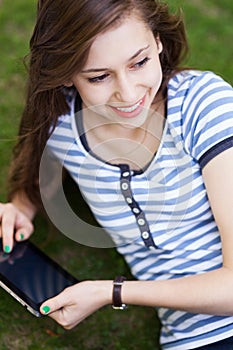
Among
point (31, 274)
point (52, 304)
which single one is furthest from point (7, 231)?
point (52, 304)

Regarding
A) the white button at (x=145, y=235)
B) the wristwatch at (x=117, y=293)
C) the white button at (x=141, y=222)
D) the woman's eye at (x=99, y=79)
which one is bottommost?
the wristwatch at (x=117, y=293)

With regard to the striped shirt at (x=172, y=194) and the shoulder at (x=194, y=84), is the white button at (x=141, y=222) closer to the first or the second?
the striped shirt at (x=172, y=194)

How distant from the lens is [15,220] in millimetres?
1907

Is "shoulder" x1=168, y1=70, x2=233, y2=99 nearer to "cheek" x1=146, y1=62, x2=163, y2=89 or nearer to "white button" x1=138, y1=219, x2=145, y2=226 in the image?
"cheek" x1=146, y1=62, x2=163, y2=89

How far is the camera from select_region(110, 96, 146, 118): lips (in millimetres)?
1584

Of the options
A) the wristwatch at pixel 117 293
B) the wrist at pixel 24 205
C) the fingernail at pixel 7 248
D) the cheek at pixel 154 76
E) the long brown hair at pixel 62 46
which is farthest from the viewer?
the wrist at pixel 24 205

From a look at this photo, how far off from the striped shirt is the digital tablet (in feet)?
0.63

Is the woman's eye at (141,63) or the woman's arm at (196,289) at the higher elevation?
the woman's eye at (141,63)

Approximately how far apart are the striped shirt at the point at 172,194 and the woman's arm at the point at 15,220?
0.20 m

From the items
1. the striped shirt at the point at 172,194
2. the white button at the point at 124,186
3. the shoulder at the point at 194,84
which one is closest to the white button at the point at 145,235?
the striped shirt at the point at 172,194

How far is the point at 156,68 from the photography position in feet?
5.08

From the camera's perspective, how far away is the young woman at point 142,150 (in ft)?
4.86

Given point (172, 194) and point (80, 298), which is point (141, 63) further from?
point (80, 298)

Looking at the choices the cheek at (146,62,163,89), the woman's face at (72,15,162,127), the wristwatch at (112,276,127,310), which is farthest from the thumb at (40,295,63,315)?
the cheek at (146,62,163,89)
